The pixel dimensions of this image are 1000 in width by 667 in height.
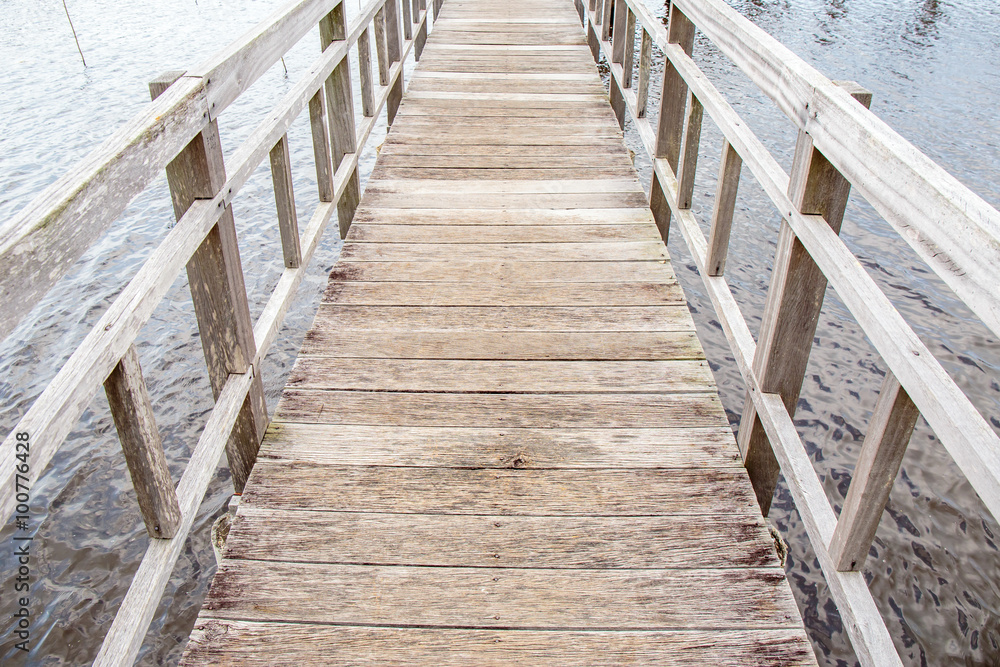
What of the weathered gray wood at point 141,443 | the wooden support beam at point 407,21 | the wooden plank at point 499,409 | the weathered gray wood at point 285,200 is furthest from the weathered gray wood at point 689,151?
the wooden support beam at point 407,21

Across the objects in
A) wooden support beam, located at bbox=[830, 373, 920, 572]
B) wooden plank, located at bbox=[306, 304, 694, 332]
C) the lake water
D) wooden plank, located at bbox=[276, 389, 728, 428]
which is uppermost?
wooden support beam, located at bbox=[830, 373, 920, 572]

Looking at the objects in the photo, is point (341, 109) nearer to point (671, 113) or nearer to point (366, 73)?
point (366, 73)

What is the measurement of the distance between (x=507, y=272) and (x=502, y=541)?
62.5 inches

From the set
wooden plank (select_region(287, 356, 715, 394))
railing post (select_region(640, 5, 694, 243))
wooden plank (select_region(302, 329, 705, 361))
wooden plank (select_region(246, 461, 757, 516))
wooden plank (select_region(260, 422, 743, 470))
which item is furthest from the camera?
railing post (select_region(640, 5, 694, 243))

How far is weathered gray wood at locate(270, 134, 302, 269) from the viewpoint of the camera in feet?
8.80

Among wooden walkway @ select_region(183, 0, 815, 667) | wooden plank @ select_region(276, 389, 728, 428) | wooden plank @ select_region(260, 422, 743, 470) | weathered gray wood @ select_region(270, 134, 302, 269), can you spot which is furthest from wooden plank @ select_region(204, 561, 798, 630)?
weathered gray wood @ select_region(270, 134, 302, 269)

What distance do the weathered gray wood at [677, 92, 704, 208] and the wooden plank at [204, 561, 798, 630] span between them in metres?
1.99

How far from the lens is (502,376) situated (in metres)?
2.69

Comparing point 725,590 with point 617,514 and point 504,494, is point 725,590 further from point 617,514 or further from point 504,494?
point 504,494

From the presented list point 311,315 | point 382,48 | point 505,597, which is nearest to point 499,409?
point 505,597

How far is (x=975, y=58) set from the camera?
10.1 metres

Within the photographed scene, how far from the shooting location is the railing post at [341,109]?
142 inches

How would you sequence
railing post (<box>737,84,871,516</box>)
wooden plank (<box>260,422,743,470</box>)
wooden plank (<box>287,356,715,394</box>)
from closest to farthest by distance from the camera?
railing post (<box>737,84,871,516</box>) → wooden plank (<box>260,422,743,470</box>) → wooden plank (<box>287,356,715,394</box>)

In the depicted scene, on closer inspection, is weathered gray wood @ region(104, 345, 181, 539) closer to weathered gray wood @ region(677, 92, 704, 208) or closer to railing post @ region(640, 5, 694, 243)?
weathered gray wood @ region(677, 92, 704, 208)
